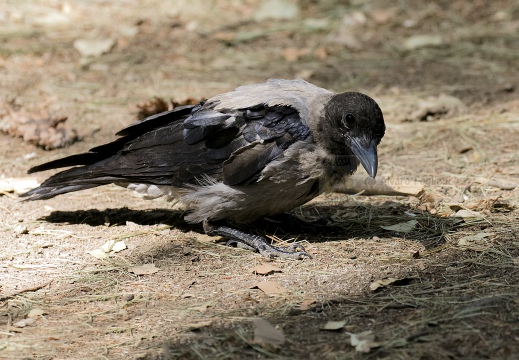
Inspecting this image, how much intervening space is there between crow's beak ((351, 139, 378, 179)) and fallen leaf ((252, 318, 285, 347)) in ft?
4.19

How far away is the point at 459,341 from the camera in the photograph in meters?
3.17

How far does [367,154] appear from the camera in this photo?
4324 millimetres

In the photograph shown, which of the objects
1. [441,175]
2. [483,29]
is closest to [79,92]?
[441,175]

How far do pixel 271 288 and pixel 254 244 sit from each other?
2.25 ft

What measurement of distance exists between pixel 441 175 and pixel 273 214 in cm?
160

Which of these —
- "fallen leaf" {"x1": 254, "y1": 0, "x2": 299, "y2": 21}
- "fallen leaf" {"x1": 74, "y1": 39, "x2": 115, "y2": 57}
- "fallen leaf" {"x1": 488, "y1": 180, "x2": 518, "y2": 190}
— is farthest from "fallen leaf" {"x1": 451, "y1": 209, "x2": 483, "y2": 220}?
"fallen leaf" {"x1": 254, "y1": 0, "x2": 299, "y2": 21}

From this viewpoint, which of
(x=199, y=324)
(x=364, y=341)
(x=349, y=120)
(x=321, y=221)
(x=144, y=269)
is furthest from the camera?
(x=321, y=221)

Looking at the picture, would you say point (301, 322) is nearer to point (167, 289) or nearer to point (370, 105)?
point (167, 289)

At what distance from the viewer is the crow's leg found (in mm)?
4414

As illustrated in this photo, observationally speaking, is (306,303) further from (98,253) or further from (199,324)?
(98,253)

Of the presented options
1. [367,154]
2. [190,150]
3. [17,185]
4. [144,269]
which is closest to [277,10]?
[17,185]

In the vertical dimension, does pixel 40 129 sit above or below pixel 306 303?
above

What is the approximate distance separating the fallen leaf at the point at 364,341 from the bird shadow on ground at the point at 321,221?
1335 millimetres

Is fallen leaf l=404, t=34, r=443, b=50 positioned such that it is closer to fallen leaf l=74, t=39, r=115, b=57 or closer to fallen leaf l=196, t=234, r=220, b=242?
fallen leaf l=74, t=39, r=115, b=57
